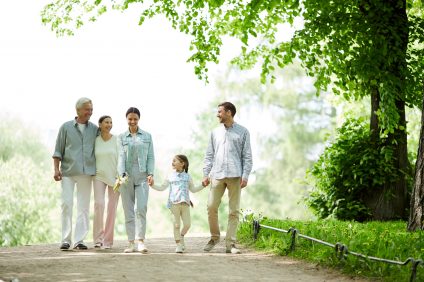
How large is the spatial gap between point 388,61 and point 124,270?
7898 mm

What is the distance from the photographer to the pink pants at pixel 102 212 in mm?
11852

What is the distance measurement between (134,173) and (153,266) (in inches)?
87.9

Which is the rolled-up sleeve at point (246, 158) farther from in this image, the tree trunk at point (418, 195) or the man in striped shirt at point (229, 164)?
the tree trunk at point (418, 195)

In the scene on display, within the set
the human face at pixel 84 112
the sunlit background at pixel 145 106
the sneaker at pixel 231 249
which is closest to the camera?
the sneaker at pixel 231 249

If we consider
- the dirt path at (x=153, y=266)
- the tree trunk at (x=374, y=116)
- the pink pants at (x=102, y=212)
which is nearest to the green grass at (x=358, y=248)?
the dirt path at (x=153, y=266)

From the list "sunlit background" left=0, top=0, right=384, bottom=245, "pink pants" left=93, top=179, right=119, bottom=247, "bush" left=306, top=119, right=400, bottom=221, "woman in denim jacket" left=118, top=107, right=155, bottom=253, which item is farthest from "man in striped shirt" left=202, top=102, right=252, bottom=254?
"sunlit background" left=0, top=0, right=384, bottom=245

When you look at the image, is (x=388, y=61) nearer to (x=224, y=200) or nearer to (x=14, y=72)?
(x=224, y=200)

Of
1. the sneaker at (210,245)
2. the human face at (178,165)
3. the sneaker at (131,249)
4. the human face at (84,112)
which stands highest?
the human face at (84,112)

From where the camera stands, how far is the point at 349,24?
49.0 ft

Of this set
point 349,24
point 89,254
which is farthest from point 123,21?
point 89,254

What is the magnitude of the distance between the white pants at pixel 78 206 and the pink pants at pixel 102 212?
159 millimetres

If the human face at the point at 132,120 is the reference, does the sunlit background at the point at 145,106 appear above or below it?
above

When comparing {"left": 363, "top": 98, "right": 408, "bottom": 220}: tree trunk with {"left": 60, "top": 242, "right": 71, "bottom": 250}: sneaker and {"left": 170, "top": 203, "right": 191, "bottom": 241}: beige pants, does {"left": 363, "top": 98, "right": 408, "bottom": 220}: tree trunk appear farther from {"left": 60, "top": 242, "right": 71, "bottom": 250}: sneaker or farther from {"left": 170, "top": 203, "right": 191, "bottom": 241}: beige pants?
{"left": 60, "top": 242, "right": 71, "bottom": 250}: sneaker

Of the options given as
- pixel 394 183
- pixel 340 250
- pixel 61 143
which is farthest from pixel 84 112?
pixel 394 183
